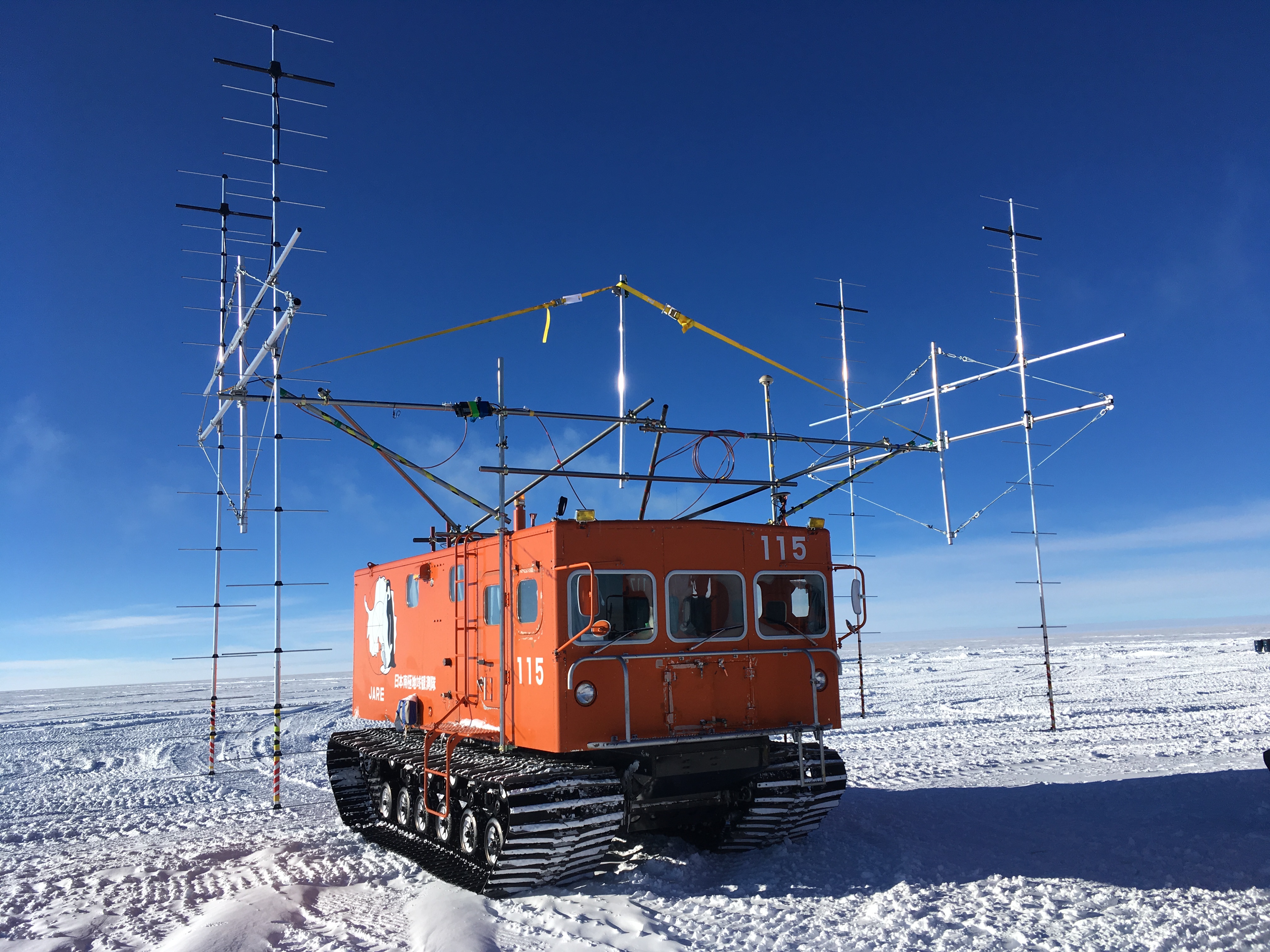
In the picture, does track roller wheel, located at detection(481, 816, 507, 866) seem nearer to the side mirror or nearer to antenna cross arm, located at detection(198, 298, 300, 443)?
the side mirror

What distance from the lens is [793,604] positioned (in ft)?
32.7

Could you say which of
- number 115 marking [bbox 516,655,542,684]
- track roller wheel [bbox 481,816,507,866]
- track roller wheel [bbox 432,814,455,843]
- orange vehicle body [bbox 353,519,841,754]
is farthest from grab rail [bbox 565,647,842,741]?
track roller wheel [bbox 432,814,455,843]

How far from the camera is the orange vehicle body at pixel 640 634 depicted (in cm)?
862

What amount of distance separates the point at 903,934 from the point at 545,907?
118 inches

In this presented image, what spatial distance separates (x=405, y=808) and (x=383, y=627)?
3.15 metres

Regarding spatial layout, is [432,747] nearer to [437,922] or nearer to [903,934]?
[437,922]

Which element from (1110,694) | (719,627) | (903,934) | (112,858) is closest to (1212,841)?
(903,934)

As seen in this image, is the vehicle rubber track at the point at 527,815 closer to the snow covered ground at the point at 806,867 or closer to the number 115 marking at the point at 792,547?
the snow covered ground at the point at 806,867

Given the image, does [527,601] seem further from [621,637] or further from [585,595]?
[621,637]

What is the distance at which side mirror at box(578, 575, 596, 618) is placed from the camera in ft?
28.5

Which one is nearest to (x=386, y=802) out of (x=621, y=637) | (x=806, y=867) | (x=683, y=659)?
(x=621, y=637)

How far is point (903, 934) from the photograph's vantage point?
686 centimetres

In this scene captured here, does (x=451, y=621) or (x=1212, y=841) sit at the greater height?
(x=451, y=621)

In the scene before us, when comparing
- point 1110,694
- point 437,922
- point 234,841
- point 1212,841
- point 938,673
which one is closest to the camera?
point 437,922
